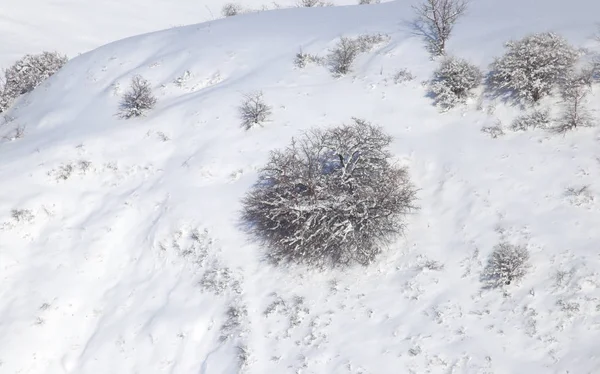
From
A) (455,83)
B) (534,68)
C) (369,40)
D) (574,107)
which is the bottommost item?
(574,107)

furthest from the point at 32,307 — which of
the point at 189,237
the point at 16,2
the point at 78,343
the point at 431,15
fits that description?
the point at 16,2

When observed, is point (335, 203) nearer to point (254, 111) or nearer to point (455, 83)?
point (254, 111)

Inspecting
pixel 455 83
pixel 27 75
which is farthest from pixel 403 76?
pixel 27 75

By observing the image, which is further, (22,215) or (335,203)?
(22,215)

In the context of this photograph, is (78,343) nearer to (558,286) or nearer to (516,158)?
(558,286)

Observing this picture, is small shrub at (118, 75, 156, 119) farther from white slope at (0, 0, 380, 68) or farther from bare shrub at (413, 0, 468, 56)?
white slope at (0, 0, 380, 68)

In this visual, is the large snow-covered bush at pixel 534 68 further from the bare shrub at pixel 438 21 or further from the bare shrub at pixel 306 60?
the bare shrub at pixel 306 60

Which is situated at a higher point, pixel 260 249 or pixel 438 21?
pixel 438 21
